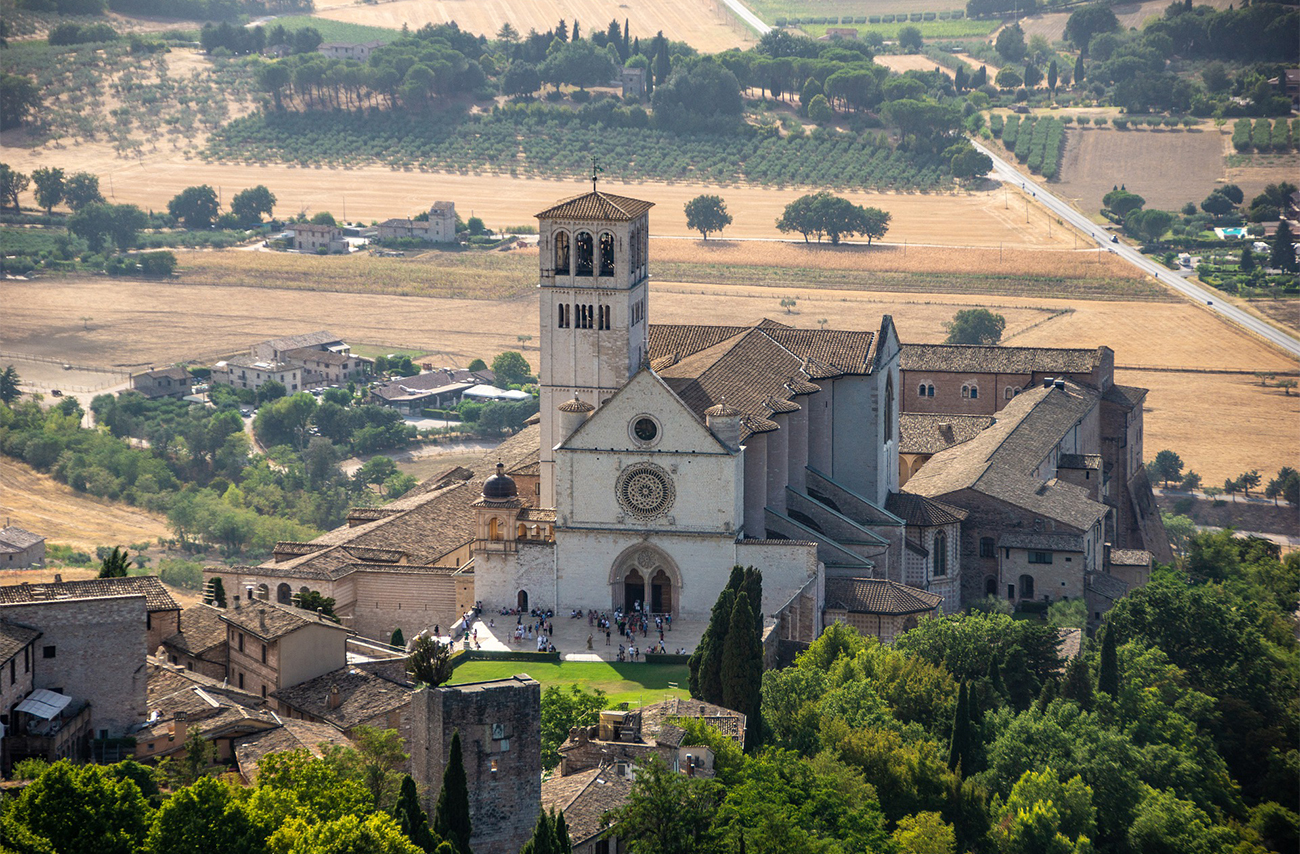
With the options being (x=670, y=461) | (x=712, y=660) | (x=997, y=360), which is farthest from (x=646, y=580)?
(x=997, y=360)

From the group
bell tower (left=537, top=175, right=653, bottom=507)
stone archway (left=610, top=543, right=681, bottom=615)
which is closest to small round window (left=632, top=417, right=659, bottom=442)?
stone archway (left=610, top=543, right=681, bottom=615)

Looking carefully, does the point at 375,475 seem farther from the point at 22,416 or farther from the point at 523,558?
the point at 523,558

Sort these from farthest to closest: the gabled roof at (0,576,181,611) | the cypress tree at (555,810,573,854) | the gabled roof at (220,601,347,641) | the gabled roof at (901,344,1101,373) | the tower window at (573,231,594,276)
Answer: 1. the gabled roof at (901,344,1101,373)
2. the tower window at (573,231,594,276)
3. the gabled roof at (220,601,347,641)
4. the gabled roof at (0,576,181,611)
5. the cypress tree at (555,810,573,854)

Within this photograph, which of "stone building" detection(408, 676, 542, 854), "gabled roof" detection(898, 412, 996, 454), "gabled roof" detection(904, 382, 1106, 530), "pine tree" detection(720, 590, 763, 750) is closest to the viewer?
"stone building" detection(408, 676, 542, 854)

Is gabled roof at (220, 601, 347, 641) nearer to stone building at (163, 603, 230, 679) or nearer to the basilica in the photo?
stone building at (163, 603, 230, 679)

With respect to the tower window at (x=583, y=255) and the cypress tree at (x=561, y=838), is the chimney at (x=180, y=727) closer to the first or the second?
the cypress tree at (x=561, y=838)

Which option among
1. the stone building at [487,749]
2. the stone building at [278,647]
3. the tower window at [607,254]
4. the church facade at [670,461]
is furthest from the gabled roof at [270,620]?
the tower window at [607,254]

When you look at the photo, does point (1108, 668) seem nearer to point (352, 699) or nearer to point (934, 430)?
point (934, 430)
